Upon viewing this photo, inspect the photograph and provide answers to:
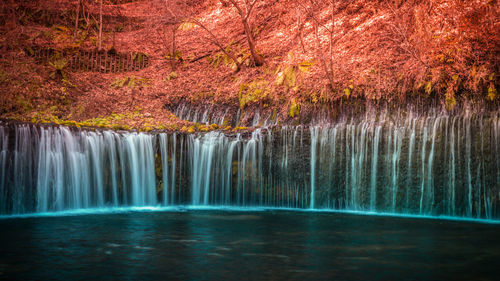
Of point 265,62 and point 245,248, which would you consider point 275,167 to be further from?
point 265,62

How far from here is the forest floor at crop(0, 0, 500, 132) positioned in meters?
11.8

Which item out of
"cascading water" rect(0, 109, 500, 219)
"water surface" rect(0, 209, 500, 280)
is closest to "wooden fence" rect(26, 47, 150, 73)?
"cascading water" rect(0, 109, 500, 219)

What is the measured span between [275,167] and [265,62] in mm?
7396

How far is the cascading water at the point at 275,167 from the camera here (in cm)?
1011

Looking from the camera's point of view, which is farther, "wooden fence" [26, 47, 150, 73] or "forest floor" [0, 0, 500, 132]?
"wooden fence" [26, 47, 150, 73]

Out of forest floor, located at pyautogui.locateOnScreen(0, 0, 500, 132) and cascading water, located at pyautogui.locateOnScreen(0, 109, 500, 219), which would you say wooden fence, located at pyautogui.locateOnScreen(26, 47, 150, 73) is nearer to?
Answer: forest floor, located at pyautogui.locateOnScreen(0, 0, 500, 132)

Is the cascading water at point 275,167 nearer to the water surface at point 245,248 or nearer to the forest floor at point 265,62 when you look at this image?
the forest floor at point 265,62

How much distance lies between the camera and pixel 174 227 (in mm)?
8398

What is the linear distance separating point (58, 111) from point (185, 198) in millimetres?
7655

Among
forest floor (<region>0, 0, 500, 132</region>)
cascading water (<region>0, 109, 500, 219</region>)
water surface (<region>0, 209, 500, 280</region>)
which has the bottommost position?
water surface (<region>0, 209, 500, 280</region>)

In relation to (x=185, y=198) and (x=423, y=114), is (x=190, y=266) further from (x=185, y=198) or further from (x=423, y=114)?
(x=423, y=114)

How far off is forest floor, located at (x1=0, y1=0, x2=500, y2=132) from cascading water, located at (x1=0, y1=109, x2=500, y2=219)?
1.19m

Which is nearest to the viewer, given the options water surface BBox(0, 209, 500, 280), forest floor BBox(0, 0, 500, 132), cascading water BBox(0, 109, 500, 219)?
water surface BBox(0, 209, 500, 280)

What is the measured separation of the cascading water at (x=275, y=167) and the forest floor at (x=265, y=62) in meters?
1.19
